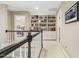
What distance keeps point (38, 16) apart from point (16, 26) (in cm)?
232

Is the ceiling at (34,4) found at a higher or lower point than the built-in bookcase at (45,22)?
higher

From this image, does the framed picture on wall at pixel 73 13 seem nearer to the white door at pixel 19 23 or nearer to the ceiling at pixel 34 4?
the ceiling at pixel 34 4

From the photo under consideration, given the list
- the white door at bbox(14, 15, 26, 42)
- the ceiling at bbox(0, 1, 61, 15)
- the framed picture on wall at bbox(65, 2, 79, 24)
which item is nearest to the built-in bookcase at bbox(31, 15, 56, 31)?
the white door at bbox(14, 15, 26, 42)

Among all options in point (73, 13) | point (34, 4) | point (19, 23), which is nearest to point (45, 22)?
point (19, 23)

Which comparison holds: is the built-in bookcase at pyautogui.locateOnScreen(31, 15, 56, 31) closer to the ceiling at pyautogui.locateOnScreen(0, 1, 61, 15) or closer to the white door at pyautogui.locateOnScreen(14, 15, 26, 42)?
the white door at pyautogui.locateOnScreen(14, 15, 26, 42)

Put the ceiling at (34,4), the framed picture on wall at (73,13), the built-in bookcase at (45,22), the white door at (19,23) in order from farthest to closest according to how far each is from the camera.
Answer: the built-in bookcase at (45,22), the white door at (19,23), the ceiling at (34,4), the framed picture on wall at (73,13)

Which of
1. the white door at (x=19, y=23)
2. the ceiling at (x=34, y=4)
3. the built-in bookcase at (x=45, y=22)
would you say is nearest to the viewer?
the ceiling at (x=34, y=4)

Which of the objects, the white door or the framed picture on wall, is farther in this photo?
the white door

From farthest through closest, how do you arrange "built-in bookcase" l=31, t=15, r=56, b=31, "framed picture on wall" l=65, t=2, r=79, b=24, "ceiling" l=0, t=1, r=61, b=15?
"built-in bookcase" l=31, t=15, r=56, b=31 → "ceiling" l=0, t=1, r=61, b=15 → "framed picture on wall" l=65, t=2, r=79, b=24

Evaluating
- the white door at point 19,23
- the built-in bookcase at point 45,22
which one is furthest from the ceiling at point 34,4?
the built-in bookcase at point 45,22

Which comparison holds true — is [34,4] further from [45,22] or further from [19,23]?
[45,22]

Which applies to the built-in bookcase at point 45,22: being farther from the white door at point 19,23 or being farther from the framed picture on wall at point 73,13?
the framed picture on wall at point 73,13

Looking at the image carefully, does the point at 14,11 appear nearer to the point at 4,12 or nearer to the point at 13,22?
the point at 13,22

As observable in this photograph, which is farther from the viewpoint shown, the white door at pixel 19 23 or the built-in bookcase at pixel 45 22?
the built-in bookcase at pixel 45 22
